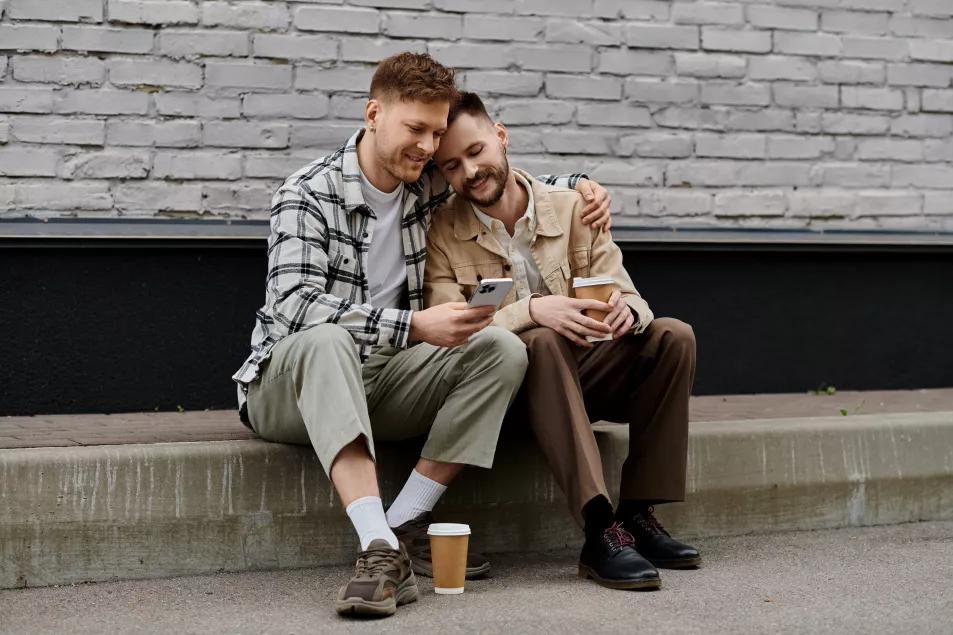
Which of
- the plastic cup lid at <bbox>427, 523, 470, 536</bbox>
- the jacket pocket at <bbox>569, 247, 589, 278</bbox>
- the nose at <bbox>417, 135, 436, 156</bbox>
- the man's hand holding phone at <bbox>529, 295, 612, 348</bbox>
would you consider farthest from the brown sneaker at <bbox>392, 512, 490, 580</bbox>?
the nose at <bbox>417, 135, 436, 156</bbox>

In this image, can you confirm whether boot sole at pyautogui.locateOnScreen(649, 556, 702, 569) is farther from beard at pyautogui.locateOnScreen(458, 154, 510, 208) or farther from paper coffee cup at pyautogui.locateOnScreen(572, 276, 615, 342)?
beard at pyautogui.locateOnScreen(458, 154, 510, 208)

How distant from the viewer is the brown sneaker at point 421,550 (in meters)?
3.41

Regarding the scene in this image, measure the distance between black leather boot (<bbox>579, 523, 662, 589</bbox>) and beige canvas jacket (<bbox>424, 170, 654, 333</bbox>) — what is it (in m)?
0.80

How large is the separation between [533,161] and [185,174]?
1.62m

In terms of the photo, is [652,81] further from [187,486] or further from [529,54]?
[187,486]

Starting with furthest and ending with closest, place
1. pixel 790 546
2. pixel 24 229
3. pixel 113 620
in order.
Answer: pixel 24 229 < pixel 790 546 < pixel 113 620

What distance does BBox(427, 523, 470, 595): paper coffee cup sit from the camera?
3137 millimetres

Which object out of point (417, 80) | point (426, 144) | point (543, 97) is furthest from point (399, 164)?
point (543, 97)

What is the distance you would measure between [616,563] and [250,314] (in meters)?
2.34

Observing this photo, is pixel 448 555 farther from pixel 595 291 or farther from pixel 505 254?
pixel 505 254

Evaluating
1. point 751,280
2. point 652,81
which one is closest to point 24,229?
point 652,81

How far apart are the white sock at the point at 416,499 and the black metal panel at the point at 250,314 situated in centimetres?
175

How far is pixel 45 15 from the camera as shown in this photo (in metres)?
4.75

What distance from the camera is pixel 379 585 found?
2943 mm
